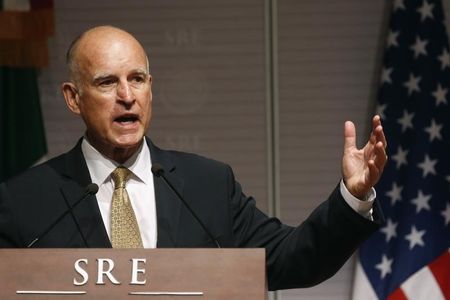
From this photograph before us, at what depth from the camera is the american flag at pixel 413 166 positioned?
16.1 ft

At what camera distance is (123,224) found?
2.80 meters

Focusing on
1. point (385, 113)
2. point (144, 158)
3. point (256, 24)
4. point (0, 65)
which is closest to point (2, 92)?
point (0, 65)

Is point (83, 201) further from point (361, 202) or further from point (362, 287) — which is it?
point (362, 287)

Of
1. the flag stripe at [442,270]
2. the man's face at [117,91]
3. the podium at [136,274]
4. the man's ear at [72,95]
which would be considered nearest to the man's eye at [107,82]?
the man's face at [117,91]

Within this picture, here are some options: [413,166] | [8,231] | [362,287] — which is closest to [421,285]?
[362,287]

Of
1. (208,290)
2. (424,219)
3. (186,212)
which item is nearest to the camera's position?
(208,290)

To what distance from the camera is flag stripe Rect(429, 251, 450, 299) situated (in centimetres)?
488

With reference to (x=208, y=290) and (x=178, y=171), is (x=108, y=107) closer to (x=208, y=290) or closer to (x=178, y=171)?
(x=178, y=171)

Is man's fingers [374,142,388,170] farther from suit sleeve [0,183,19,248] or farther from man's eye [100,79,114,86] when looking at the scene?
suit sleeve [0,183,19,248]

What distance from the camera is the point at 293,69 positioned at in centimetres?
515

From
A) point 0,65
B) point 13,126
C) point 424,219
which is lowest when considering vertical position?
point 424,219

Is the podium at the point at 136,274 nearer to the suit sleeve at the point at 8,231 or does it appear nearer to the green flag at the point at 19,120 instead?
the suit sleeve at the point at 8,231

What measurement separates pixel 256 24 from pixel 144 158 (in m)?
2.30

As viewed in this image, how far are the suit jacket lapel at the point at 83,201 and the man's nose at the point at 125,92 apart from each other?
0.81 feet
